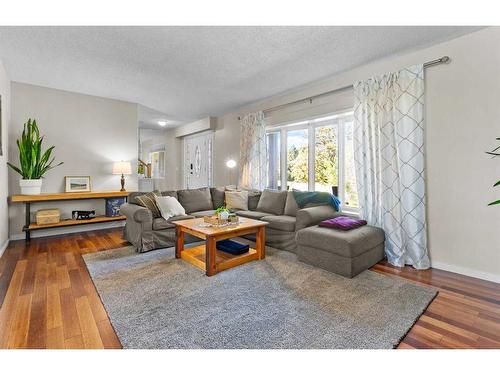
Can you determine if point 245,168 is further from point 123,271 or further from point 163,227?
point 123,271

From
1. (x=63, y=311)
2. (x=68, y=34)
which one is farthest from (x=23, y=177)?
(x=63, y=311)

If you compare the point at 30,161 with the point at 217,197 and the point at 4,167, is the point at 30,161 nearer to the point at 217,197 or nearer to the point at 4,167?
the point at 4,167

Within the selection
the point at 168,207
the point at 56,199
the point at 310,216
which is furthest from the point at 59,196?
the point at 310,216

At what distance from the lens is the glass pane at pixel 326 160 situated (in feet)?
13.0

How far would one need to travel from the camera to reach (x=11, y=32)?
2.57 meters

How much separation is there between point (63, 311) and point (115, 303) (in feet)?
1.16

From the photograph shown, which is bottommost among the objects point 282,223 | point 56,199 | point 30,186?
point 282,223

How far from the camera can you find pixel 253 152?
4.98 m

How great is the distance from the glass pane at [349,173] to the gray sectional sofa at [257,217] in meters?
0.36

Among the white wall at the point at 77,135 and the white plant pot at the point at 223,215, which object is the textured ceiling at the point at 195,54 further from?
the white plant pot at the point at 223,215

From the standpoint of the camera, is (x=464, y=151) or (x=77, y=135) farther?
(x=77, y=135)

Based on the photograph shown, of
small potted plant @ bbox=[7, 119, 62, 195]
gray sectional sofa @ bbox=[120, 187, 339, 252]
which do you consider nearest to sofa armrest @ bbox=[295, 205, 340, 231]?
gray sectional sofa @ bbox=[120, 187, 339, 252]

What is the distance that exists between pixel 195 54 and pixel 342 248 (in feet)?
8.87

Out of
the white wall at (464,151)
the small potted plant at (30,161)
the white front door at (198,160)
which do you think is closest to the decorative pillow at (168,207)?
the small potted plant at (30,161)
